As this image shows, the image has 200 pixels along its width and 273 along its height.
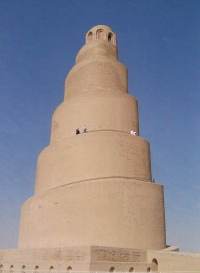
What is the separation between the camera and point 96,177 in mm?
13281

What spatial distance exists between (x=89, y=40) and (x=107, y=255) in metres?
12.9

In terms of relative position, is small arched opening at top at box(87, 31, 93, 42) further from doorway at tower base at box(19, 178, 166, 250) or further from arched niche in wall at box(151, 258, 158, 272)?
arched niche in wall at box(151, 258, 158, 272)

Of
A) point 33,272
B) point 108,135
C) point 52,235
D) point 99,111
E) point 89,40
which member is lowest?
point 33,272

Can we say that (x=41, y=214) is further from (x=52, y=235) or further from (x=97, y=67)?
(x=97, y=67)

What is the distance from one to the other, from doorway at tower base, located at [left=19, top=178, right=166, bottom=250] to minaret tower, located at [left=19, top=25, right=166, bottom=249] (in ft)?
0.10

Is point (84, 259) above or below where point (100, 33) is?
below

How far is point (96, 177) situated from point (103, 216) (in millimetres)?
1737

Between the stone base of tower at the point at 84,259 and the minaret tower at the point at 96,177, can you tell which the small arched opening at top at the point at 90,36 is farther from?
the stone base of tower at the point at 84,259

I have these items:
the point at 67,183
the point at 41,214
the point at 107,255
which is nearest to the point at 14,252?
the point at 41,214

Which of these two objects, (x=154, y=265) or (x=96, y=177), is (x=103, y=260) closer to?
(x=154, y=265)

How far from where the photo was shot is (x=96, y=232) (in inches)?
471

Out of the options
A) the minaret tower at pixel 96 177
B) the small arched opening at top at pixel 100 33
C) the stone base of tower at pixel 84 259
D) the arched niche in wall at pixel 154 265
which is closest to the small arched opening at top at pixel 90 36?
the small arched opening at top at pixel 100 33

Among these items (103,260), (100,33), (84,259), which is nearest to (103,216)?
(103,260)

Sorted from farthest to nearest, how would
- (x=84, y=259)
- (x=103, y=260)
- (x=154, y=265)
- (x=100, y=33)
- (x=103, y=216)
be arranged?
(x=100, y=33) < (x=103, y=216) < (x=154, y=265) < (x=103, y=260) < (x=84, y=259)
